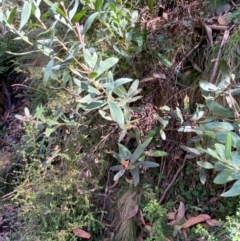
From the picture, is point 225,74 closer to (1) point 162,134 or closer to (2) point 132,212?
(1) point 162,134

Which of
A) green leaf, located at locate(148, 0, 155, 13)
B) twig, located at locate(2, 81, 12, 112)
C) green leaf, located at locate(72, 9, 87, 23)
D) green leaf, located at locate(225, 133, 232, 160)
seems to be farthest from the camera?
twig, located at locate(2, 81, 12, 112)

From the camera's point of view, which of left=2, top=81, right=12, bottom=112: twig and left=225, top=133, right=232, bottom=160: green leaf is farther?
left=2, top=81, right=12, bottom=112: twig

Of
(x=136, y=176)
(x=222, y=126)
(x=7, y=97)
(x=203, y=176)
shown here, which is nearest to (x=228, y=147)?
(x=222, y=126)

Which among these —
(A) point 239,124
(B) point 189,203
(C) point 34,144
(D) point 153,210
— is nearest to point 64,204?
(C) point 34,144

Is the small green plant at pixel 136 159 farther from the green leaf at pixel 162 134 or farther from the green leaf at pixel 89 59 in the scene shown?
the green leaf at pixel 89 59

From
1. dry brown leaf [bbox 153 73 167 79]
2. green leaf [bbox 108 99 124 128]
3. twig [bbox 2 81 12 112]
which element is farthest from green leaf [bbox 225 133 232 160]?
twig [bbox 2 81 12 112]

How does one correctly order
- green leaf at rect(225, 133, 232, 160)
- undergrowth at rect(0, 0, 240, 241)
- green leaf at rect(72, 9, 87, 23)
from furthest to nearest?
undergrowth at rect(0, 0, 240, 241)
green leaf at rect(72, 9, 87, 23)
green leaf at rect(225, 133, 232, 160)

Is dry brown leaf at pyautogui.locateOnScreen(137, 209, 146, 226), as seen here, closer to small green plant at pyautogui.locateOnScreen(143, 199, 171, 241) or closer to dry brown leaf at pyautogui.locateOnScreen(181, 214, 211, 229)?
small green plant at pyautogui.locateOnScreen(143, 199, 171, 241)

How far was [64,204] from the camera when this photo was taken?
1.53 m

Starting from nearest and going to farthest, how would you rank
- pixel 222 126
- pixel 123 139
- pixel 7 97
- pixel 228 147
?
pixel 228 147 → pixel 222 126 → pixel 123 139 → pixel 7 97

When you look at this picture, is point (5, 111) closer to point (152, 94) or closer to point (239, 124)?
point (152, 94)

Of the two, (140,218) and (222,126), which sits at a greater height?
(222,126)

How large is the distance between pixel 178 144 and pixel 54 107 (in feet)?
1.91

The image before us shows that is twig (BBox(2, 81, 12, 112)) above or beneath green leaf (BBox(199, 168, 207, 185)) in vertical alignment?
beneath
